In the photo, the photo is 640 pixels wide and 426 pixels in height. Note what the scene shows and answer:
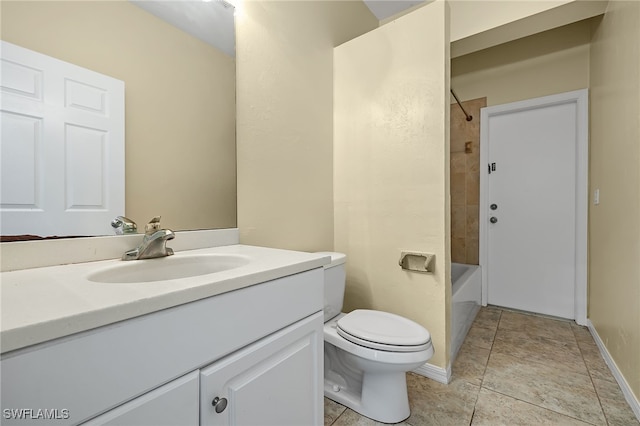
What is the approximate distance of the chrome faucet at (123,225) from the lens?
39.4 inches

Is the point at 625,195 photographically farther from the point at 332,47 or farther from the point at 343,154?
the point at 332,47

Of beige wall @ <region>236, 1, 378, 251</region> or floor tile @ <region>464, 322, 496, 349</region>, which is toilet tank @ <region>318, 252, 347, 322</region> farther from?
floor tile @ <region>464, 322, 496, 349</region>

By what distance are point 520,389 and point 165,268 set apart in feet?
6.09

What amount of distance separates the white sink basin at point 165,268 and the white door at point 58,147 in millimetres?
181

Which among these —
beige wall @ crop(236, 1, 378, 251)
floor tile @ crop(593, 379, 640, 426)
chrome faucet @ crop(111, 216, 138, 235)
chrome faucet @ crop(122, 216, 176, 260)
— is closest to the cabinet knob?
chrome faucet @ crop(122, 216, 176, 260)

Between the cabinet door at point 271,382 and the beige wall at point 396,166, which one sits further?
the beige wall at point 396,166

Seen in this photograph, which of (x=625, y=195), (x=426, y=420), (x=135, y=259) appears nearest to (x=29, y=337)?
(x=135, y=259)

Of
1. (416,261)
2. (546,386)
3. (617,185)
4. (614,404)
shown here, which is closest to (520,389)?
(546,386)

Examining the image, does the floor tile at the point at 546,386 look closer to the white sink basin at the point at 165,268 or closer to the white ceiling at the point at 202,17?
the white sink basin at the point at 165,268

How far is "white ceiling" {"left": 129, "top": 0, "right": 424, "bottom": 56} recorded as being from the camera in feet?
3.73

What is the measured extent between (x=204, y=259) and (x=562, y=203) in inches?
114

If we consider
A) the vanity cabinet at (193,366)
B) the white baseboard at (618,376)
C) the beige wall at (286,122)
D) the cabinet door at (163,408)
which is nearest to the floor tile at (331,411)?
the vanity cabinet at (193,366)

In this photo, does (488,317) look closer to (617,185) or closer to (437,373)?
(437,373)

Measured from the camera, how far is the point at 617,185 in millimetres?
1691
